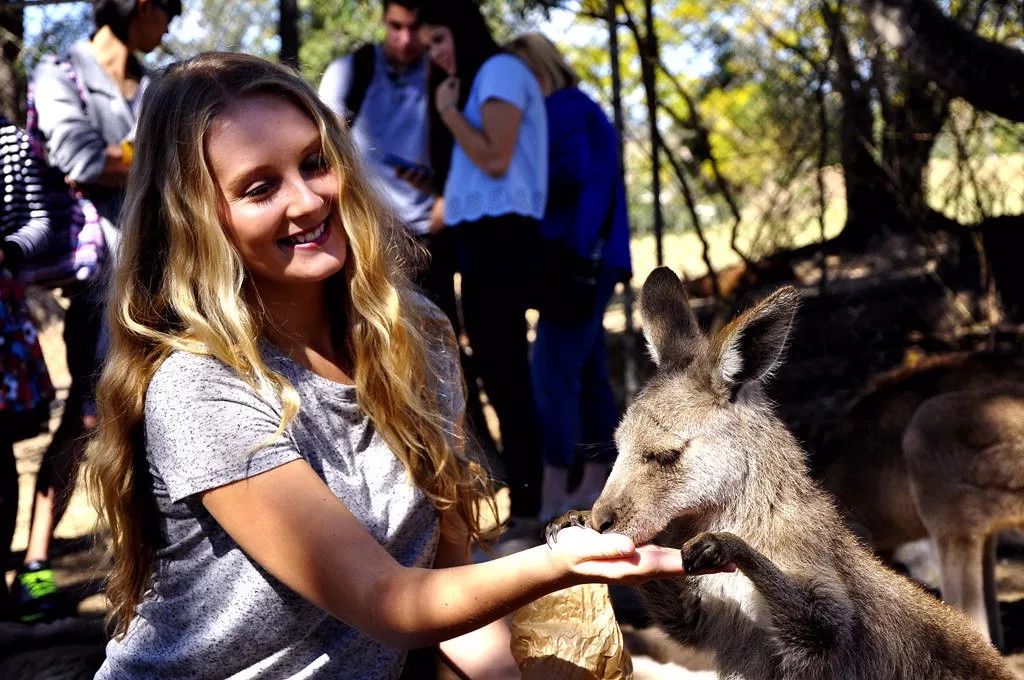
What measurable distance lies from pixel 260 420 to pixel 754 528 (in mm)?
935

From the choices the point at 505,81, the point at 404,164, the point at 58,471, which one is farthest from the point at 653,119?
the point at 58,471

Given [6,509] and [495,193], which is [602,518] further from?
[6,509]

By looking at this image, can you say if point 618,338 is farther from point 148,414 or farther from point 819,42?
point 148,414

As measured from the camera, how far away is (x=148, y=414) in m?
1.89

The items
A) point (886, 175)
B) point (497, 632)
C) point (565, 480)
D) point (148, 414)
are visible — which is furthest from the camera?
point (886, 175)

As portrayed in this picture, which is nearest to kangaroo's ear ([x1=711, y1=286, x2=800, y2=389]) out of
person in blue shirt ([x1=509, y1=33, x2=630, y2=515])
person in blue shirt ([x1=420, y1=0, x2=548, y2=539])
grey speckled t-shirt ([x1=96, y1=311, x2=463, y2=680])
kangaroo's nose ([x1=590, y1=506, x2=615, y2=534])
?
kangaroo's nose ([x1=590, y1=506, x2=615, y2=534])

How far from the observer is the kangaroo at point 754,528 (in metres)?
2.04

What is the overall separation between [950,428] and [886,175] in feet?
10.4

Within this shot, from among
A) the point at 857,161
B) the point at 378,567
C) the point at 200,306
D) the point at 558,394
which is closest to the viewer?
the point at 378,567

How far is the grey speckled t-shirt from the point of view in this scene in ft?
5.98

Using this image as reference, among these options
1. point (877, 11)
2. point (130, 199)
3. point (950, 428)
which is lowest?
point (950, 428)

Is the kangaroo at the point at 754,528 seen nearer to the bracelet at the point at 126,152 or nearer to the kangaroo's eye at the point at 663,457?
the kangaroo's eye at the point at 663,457

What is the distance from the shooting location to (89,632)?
336 cm

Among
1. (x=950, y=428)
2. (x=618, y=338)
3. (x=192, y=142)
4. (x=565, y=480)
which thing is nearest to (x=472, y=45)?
(x=565, y=480)
